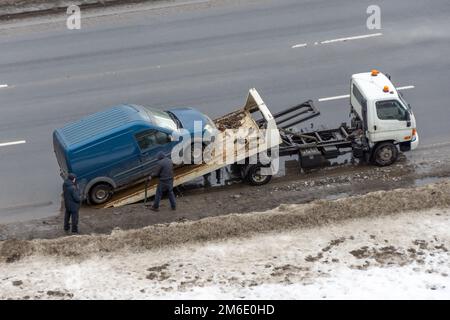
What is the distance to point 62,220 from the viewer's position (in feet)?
52.3

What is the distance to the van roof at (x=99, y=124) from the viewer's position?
1573cm

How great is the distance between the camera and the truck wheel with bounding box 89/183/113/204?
16.0 meters

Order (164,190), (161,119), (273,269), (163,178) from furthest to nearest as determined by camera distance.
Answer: (161,119)
(164,190)
(163,178)
(273,269)

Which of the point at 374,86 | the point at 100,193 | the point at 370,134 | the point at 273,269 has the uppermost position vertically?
the point at 374,86

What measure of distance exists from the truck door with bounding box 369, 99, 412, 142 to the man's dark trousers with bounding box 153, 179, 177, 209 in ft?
15.5

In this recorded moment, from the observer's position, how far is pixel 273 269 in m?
13.7

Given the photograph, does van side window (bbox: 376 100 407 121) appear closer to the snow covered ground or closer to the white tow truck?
the white tow truck

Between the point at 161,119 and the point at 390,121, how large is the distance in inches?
200

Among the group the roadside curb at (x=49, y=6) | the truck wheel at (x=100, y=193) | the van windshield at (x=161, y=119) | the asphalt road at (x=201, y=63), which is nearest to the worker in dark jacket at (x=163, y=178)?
the van windshield at (x=161, y=119)

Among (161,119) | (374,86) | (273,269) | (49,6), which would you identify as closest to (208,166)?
(161,119)

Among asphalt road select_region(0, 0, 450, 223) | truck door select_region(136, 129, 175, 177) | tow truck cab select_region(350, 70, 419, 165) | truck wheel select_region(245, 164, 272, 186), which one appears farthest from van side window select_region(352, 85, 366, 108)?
truck door select_region(136, 129, 175, 177)

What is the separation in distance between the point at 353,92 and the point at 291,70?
3.90 meters

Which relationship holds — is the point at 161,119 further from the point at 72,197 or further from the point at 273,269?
the point at 273,269

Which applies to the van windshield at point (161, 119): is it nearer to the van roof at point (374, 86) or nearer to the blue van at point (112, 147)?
the blue van at point (112, 147)
